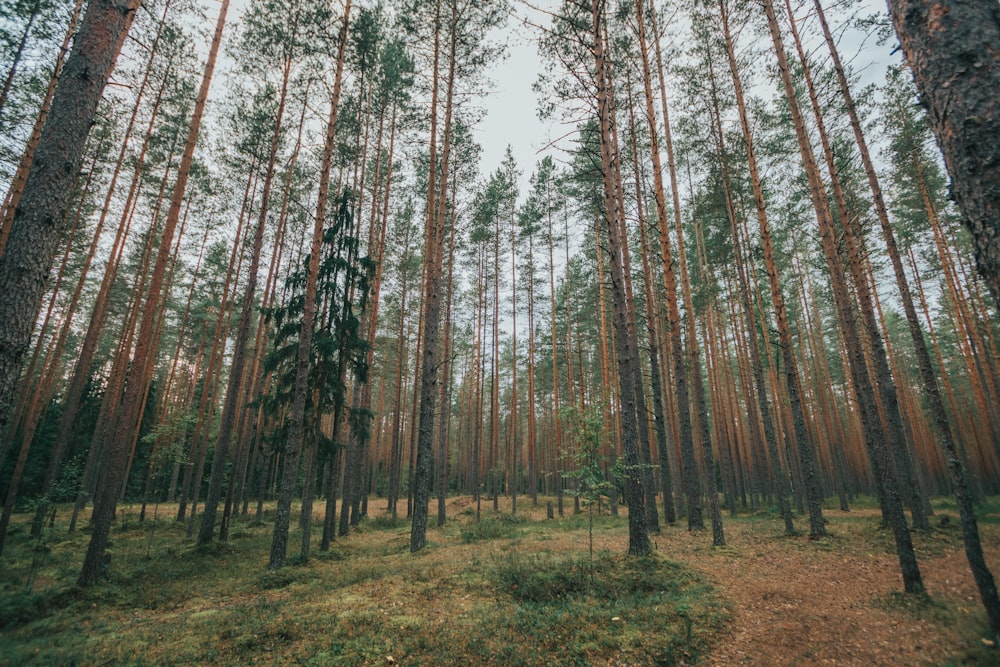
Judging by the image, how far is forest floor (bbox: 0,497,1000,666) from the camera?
15.1 feet

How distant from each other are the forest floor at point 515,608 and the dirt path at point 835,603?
0.12 feet

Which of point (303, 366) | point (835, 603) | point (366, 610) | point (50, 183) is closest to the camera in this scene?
point (50, 183)

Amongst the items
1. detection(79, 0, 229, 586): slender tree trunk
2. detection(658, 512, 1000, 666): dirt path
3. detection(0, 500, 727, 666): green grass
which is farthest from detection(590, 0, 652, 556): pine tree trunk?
detection(79, 0, 229, 586): slender tree trunk

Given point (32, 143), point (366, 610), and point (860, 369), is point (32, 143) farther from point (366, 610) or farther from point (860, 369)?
point (860, 369)

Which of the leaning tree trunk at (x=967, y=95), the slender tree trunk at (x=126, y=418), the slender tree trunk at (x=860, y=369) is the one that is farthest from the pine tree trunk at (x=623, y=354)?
the slender tree trunk at (x=126, y=418)

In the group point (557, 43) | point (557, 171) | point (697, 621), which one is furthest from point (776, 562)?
point (557, 171)

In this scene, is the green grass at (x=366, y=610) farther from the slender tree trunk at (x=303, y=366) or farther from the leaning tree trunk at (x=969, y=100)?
the leaning tree trunk at (x=969, y=100)

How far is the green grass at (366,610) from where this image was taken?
4602mm

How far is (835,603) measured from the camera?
6.30 metres

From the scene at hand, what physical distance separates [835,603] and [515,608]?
17.5ft

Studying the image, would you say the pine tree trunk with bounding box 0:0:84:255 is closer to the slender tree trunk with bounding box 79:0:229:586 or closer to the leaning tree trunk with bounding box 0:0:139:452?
the slender tree trunk with bounding box 79:0:229:586

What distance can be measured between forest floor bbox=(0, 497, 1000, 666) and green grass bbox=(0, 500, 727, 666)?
0.03 m

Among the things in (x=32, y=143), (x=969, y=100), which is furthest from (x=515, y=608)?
(x=32, y=143)

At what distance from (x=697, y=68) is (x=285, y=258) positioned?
19689mm
